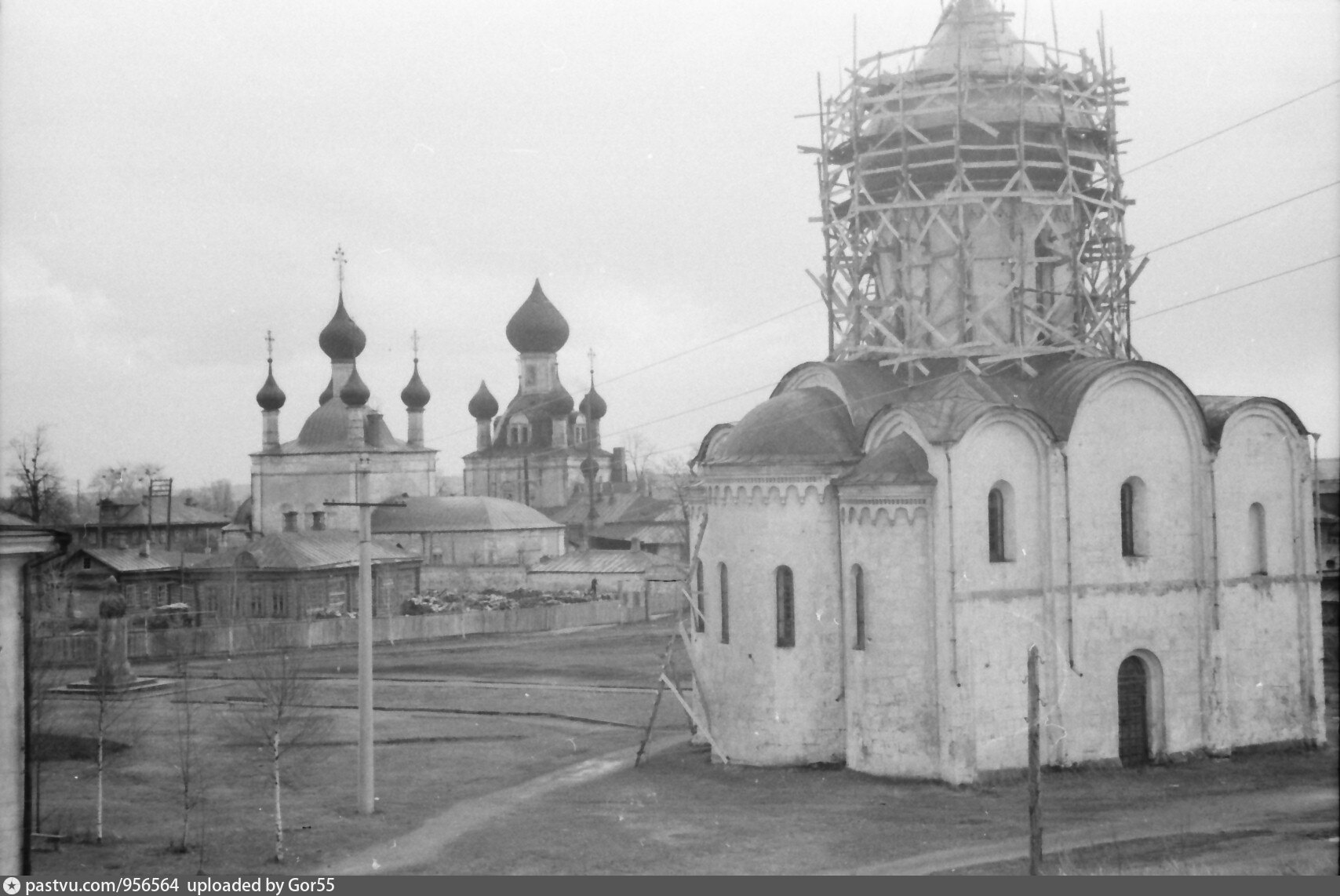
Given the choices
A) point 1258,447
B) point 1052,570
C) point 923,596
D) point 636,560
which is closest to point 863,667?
point 923,596

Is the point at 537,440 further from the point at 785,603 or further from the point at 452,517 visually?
the point at 785,603

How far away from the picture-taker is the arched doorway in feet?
76.7

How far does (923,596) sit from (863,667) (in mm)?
1568

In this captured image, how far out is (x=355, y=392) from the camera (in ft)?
202

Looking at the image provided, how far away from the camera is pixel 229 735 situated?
27.5m

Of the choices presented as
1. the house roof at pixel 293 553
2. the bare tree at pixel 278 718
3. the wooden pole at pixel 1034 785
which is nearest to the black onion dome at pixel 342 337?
the house roof at pixel 293 553

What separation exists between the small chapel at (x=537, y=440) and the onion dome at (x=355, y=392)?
940 centimetres

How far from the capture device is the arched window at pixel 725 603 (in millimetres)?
24391

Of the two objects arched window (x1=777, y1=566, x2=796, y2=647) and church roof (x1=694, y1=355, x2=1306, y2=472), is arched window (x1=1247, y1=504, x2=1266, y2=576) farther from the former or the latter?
arched window (x1=777, y1=566, x2=796, y2=647)

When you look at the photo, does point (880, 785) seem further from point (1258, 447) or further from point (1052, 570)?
point (1258, 447)

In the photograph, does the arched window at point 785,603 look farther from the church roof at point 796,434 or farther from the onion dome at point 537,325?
the onion dome at point 537,325

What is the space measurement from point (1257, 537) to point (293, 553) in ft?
108

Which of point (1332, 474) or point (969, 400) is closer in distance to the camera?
point (969, 400)

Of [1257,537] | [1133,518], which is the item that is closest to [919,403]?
[1133,518]
